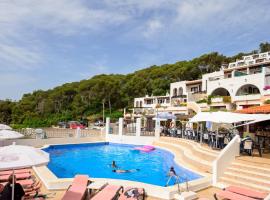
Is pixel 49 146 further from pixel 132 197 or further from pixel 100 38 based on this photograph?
pixel 132 197

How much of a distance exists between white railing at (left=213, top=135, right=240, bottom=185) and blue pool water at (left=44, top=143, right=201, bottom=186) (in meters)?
1.36

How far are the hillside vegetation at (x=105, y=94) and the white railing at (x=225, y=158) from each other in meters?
45.8

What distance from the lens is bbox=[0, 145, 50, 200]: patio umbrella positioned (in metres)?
5.41

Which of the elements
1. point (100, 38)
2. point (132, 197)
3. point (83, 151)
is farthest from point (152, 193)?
point (100, 38)

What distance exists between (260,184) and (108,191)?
225 inches

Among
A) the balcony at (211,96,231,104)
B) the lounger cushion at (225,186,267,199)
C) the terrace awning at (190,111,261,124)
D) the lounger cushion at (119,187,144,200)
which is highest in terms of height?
the balcony at (211,96,231,104)

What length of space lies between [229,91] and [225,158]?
23190 mm

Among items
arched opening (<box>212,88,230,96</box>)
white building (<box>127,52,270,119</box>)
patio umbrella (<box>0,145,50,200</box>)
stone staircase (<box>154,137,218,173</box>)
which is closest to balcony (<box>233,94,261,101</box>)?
white building (<box>127,52,270,119</box>)

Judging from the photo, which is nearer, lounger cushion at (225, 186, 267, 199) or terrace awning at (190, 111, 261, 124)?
lounger cushion at (225, 186, 267, 199)

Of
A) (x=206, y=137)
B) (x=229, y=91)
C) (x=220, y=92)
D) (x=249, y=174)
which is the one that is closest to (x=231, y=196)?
(x=249, y=174)

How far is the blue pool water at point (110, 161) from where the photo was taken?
13.7 meters

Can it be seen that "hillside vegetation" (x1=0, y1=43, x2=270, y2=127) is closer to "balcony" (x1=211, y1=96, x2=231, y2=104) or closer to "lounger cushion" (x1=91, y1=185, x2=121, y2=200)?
"balcony" (x1=211, y1=96, x2=231, y2=104)

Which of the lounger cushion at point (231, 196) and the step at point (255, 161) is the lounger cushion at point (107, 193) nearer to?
the lounger cushion at point (231, 196)

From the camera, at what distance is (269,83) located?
28672 mm
